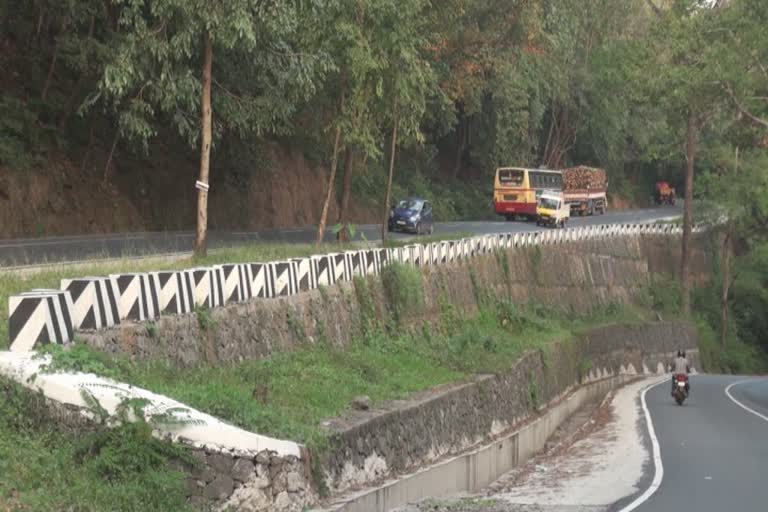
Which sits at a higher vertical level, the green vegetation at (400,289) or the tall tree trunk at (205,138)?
the tall tree trunk at (205,138)

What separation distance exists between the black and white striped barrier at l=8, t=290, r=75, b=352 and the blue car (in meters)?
43.3

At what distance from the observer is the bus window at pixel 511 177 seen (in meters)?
68.5

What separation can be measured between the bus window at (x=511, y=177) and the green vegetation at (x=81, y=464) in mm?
58674

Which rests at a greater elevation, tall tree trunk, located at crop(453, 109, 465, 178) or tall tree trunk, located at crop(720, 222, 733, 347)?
tall tree trunk, located at crop(453, 109, 465, 178)

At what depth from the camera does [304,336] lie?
2027 cm

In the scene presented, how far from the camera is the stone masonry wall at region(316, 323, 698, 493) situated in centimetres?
1488

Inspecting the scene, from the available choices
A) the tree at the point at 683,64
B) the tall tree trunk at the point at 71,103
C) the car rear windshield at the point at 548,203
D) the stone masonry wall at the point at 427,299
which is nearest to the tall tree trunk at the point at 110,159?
the tall tree trunk at the point at 71,103

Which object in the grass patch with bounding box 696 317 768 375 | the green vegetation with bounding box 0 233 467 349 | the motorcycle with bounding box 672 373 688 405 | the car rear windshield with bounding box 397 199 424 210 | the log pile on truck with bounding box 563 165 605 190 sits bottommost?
the grass patch with bounding box 696 317 768 375

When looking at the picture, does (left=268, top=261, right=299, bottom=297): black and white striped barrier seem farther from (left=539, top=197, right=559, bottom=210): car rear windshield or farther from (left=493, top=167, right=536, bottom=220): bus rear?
(left=539, top=197, right=559, bottom=210): car rear windshield

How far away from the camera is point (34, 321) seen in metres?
→ 11.9

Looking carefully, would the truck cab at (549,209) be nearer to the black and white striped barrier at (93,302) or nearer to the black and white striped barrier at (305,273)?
the black and white striped barrier at (305,273)

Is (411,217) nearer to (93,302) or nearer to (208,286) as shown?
(208,286)

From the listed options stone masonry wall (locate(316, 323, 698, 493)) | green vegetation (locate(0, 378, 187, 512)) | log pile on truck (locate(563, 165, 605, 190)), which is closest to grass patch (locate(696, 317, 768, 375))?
log pile on truck (locate(563, 165, 605, 190))

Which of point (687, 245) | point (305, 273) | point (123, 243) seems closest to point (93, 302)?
point (305, 273)
